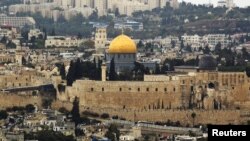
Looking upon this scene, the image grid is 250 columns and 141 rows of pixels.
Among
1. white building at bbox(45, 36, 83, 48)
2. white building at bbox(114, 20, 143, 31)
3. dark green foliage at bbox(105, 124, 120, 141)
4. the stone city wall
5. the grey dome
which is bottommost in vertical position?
white building at bbox(114, 20, 143, 31)

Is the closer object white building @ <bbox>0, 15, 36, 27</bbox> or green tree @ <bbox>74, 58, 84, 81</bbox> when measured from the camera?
green tree @ <bbox>74, 58, 84, 81</bbox>

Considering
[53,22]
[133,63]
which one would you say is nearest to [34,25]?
[53,22]

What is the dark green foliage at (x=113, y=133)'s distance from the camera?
30731 mm

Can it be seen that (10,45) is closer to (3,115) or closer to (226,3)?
(3,115)

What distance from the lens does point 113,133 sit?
31.9 meters

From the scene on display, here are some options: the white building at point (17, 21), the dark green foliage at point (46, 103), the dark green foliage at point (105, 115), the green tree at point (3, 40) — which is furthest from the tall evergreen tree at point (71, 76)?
the white building at point (17, 21)

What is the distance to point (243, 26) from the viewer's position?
304ft

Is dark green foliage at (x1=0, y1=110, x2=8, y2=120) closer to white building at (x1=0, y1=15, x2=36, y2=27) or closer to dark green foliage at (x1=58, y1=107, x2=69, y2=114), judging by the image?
dark green foliage at (x1=58, y1=107, x2=69, y2=114)

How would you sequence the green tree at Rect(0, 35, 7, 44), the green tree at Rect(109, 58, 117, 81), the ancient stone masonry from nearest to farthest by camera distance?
the ancient stone masonry, the green tree at Rect(109, 58, 117, 81), the green tree at Rect(0, 35, 7, 44)

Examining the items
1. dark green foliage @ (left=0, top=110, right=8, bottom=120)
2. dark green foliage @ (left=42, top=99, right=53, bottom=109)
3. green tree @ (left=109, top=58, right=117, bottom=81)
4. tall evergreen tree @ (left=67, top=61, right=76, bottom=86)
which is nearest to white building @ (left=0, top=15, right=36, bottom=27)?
tall evergreen tree @ (left=67, top=61, right=76, bottom=86)

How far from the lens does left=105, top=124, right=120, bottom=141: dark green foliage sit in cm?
3073

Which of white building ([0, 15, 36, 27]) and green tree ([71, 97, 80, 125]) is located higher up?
green tree ([71, 97, 80, 125])

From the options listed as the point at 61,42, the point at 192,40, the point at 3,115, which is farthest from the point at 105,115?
the point at 192,40

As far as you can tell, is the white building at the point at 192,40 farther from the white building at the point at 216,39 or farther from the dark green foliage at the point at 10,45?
the dark green foliage at the point at 10,45
